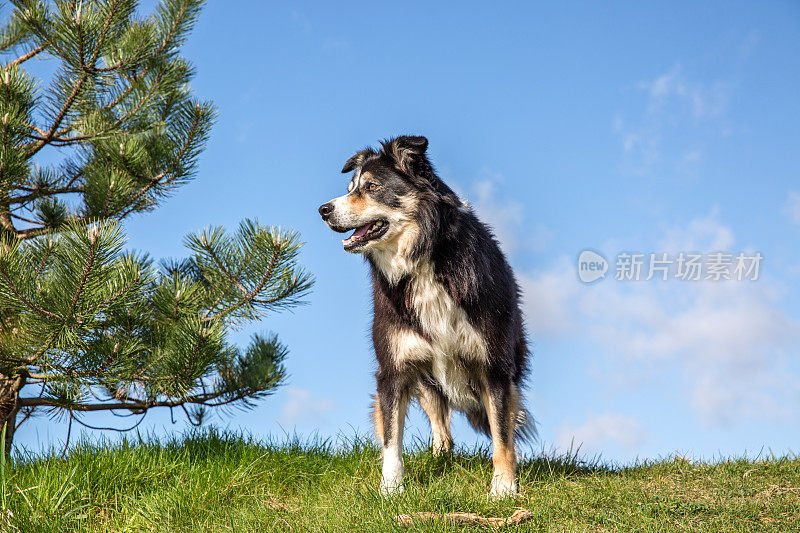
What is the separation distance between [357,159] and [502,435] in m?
2.03

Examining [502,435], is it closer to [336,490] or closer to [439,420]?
[439,420]

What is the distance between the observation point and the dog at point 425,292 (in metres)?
4.10

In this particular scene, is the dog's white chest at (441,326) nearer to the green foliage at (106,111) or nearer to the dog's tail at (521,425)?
the dog's tail at (521,425)

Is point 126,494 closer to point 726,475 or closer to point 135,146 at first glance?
point 135,146

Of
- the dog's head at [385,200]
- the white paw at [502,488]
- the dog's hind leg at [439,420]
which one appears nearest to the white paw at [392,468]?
the white paw at [502,488]

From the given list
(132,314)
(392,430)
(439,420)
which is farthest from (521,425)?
(132,314)

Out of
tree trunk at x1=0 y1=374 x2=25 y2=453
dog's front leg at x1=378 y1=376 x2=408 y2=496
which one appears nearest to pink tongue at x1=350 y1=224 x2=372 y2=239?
dog's front leg at x1=378 y1=376 x2=408 y2=496

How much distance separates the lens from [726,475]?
469 centimetres

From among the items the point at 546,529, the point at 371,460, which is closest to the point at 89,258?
the point at 371,460

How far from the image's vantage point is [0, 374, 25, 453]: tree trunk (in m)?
5.39

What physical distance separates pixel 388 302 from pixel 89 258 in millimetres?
2025

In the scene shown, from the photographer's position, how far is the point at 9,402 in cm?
546

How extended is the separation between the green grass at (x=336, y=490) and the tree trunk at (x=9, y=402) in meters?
0.55

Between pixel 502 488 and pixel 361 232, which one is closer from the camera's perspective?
pixel 502 488
